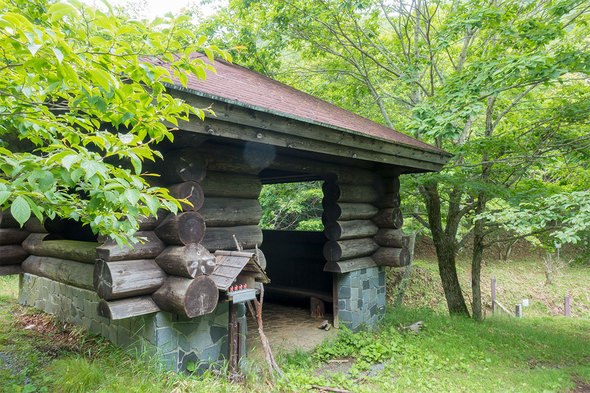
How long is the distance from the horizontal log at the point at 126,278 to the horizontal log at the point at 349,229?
3.08 metres

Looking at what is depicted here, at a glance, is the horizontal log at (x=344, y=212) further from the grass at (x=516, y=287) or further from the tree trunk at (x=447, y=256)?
the grass at (x=516, y=287)

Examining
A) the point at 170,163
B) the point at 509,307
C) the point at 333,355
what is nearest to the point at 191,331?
the point at 170,163

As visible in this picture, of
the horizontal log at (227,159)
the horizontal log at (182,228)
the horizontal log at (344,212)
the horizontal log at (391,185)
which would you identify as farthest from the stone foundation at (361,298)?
the horizontal log at (182,228)

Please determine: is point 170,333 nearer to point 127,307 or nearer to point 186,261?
point 127,307

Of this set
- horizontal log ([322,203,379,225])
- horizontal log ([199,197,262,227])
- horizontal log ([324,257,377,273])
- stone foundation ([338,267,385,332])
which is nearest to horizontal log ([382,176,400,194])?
horizontal log ([322,203,379,225])

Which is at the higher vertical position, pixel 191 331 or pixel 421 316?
pixel 191 331

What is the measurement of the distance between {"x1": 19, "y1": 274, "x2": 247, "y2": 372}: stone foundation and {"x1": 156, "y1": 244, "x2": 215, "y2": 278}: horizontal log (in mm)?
530

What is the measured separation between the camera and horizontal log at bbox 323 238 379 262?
6.14 meters

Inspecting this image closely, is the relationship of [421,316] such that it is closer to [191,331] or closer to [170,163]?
[191,331]

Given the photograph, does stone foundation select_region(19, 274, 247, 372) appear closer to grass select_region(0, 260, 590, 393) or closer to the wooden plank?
grass select_region(0, 260, 590, 393)

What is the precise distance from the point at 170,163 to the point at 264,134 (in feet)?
3.45

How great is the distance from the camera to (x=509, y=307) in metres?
15.1

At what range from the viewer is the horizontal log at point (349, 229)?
6.20m

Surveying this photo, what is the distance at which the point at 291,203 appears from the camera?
1223 cm
